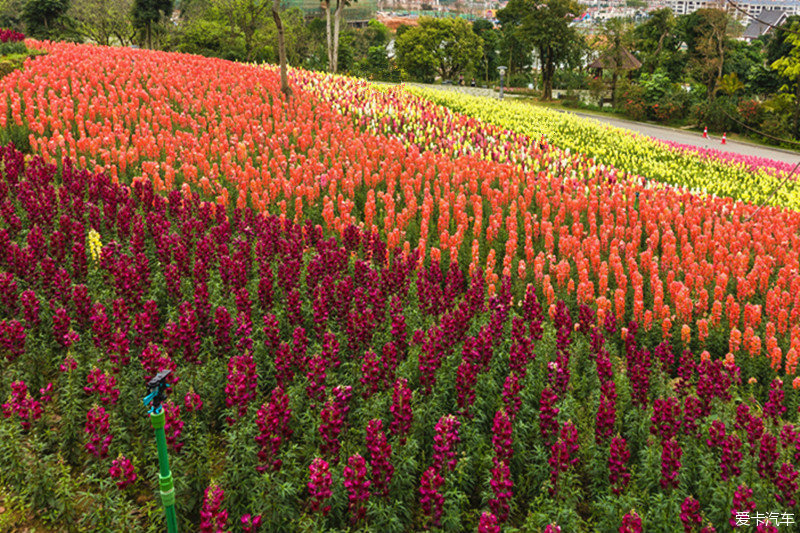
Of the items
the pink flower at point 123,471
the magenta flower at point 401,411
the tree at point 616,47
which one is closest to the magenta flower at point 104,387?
the pink flower at point 123,471

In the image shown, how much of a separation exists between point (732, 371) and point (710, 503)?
79.9 inches

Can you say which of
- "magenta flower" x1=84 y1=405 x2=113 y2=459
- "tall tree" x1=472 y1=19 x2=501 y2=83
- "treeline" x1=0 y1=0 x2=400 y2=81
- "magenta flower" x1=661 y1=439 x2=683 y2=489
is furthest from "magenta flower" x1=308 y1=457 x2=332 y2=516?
"tall tree" x1=472 y1=19 x2=501 y2=83

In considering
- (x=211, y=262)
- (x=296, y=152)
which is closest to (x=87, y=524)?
(x=211, y=262)

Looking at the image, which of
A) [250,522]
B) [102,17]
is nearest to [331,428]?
[250,522]

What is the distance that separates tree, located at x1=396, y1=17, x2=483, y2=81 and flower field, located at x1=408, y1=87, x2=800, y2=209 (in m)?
42.2

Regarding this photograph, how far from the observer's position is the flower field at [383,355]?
4.73 metres

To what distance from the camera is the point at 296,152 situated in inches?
619

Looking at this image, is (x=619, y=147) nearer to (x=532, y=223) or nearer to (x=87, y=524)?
(x=532, y=223)

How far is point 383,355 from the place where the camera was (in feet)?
19.9

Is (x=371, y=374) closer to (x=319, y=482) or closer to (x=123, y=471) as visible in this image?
(x=319, y=482)

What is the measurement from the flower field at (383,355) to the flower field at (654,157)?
4.13m

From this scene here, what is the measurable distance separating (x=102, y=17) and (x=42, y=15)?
11.4 meters

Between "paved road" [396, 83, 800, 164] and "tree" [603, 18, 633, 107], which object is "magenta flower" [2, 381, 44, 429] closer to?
"paved road" [396, 83, 800, 164]

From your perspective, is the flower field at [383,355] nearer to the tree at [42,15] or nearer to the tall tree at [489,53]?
the tree at [42,15]
